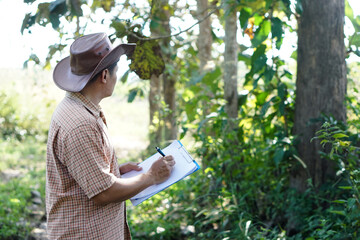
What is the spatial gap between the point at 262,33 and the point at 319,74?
1.83 ft

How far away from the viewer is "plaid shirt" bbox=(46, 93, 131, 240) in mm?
1740

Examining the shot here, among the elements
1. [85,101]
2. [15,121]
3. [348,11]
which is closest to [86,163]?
[85,101]

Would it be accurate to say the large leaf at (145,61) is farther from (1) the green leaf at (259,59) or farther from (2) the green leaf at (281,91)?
(2) the green leaf at (281,91)

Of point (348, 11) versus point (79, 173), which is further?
point (348, 11)

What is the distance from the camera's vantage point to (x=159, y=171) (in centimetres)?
195

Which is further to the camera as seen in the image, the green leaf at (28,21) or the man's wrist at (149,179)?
the green leaf at (28,21)

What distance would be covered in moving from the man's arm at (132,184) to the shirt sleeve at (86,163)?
1.3 inches

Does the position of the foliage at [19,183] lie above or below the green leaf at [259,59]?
below

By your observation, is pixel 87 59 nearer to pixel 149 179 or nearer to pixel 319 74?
pixel 149 179

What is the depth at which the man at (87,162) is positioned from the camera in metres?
1.75

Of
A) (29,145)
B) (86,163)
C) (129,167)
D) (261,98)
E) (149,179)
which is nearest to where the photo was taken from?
(86,163)

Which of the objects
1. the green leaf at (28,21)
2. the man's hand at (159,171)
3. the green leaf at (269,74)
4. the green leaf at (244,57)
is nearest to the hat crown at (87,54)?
the man's hand at (159,171)

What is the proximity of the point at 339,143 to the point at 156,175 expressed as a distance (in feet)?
3.42

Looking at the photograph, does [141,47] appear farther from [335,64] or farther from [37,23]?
[335,64]
